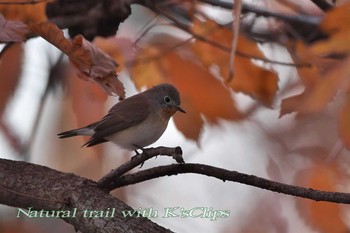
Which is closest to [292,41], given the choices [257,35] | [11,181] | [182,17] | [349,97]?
[257,35]

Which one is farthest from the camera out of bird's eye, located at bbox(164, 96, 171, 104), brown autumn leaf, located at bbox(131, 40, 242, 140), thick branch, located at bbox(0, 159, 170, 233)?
bird's eye, located at bbox(164, 96, 171, 104)

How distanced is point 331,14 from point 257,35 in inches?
24.0

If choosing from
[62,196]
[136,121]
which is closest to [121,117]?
[136,121]

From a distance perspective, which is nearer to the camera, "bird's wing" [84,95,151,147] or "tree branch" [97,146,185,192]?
"tree branch" [97,146,185,192]

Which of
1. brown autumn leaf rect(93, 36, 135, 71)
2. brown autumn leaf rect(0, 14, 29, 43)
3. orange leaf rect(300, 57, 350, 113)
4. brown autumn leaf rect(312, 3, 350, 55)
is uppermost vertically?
brown autumn leaf rect(0, 14, 29, 43)

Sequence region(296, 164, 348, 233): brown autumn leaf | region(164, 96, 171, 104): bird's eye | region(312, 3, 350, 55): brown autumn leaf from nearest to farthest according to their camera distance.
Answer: region(312, 3, 350, 55): brown autumn leaf < region(296, 164, 348, 233): brown autumn leaf < region(164, 96, 171, 104): bird's eye

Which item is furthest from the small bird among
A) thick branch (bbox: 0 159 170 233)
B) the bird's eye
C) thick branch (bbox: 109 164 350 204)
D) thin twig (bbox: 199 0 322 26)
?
thick branch (bbox: 109 164 350 204)

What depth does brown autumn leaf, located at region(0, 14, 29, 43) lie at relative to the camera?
1.15 metres

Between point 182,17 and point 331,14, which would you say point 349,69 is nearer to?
point 331,14

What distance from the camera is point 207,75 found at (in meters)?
1.48

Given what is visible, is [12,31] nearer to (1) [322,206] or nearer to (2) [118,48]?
(2) [118,48]

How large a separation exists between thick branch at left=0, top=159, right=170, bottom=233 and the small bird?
374mm

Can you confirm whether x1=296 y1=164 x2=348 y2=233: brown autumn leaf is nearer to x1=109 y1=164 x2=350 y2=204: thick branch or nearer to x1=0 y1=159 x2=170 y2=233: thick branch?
x1=109 y1=164 x2=350 y2=204: thick branch

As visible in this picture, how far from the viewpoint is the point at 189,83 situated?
1526 millimetres
